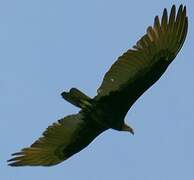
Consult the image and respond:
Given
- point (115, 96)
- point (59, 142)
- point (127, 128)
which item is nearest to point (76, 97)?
point (115, 96)

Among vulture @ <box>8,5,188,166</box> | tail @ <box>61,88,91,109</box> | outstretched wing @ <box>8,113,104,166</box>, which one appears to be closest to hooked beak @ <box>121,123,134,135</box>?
vulture @ <box>8,5,188,166</box>

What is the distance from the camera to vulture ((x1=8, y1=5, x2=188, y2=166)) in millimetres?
21672

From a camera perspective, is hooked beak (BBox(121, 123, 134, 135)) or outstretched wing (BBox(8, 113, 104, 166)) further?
outstretched wing (BBox(8, 113, 104, 166))

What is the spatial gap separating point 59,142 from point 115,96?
1.90 metres

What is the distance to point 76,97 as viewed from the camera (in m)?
21.7

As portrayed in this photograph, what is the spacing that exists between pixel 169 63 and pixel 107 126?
1.86m

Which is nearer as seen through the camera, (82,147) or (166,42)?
(166,42)

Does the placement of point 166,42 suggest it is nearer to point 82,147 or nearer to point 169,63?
point 169,63

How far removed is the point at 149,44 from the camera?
21781 mm

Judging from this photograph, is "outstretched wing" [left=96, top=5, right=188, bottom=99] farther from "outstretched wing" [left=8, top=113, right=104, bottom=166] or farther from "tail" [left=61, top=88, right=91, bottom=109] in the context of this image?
"outstretched wing" [left=8, top=113, right=104, bottom=166]

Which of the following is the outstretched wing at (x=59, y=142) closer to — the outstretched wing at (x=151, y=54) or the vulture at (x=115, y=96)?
the vulture at (x=115, y=96)

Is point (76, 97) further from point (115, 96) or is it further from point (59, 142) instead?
point (59, 142)

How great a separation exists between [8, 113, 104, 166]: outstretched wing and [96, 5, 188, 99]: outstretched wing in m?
1.41

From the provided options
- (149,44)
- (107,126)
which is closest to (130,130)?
(107,126)
